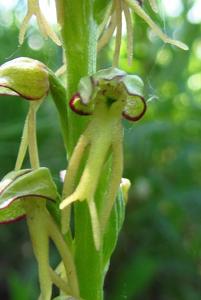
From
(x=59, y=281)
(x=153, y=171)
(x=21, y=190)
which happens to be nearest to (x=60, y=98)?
(x=21, y=190)

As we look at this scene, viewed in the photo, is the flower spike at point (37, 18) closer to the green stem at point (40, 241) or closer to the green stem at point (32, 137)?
the green stem at point (32, 137)

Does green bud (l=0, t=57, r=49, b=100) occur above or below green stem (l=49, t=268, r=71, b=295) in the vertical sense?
above

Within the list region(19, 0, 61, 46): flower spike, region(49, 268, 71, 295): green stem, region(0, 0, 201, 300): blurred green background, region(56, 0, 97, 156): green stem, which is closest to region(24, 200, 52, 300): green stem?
region(49, 268, 71, 295): green stem

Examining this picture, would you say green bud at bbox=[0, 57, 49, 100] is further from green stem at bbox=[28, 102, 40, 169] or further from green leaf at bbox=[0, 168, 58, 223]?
green leaf at bbox=[0, 168, 58, 223]

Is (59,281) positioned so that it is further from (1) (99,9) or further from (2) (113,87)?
(1) (99,9)

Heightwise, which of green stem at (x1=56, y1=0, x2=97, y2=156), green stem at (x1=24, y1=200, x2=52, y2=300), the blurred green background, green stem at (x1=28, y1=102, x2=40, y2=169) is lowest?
the blurred green background

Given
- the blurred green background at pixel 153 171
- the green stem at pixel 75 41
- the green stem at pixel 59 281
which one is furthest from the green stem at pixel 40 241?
the blurred green background at pixel 153 171

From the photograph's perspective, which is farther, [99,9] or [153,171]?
[153,171]
